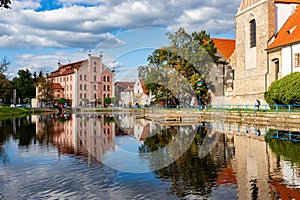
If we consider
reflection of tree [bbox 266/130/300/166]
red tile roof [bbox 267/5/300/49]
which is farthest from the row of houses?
reflection of tree [bbox 266/130/300/166]

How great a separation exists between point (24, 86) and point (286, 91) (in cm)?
9378

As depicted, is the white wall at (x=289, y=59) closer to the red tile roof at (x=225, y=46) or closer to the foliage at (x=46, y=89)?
the red tile roof at (x=225, y=46)

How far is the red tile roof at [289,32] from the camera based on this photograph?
126 ft

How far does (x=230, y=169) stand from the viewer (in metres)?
11.3

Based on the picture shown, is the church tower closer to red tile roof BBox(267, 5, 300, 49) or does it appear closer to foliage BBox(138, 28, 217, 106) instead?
red tile roof BBox(267, 5, 300, 49)

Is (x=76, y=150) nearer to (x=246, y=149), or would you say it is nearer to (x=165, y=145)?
(x=165, y=145)

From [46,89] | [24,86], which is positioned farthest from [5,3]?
[24,86]

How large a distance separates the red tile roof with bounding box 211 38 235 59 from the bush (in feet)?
86.7

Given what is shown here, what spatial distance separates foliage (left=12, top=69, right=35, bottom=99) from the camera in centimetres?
10894

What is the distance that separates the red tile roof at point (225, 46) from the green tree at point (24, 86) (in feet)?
222

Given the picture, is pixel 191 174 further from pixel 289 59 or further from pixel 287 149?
pixel 289 59

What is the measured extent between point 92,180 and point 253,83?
3820cm

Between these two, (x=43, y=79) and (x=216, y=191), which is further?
(x=43, y=79)

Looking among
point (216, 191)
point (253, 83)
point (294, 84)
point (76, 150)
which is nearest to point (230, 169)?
point (216, 191)
